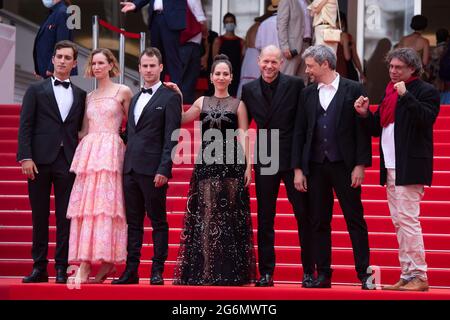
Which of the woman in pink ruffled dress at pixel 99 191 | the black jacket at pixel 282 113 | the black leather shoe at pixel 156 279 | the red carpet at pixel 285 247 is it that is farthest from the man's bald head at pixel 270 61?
the black leather shoe at pixel 156 279

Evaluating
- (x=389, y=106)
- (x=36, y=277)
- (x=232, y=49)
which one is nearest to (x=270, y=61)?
(x=389, y=106)

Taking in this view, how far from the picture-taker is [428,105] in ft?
27.6

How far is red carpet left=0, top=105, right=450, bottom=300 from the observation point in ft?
27.5

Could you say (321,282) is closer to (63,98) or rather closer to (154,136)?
(154,136)

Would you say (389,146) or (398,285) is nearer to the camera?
(398,285)

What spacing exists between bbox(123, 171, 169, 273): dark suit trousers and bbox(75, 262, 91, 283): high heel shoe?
0.37 meters

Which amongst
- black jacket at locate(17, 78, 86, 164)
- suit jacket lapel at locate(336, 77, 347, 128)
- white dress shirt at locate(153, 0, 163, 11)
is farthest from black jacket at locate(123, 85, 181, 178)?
white dress shirt at locate(153, 0, 163, 11)

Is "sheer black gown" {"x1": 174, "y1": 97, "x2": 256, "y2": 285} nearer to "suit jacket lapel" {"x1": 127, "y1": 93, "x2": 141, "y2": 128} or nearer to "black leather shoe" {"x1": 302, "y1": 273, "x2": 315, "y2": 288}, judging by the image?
"black leather shoe" {"x1": 302, "y1": 273, "x2": 315, "y2": 288}

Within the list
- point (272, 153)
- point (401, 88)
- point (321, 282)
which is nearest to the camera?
point (401, 88)

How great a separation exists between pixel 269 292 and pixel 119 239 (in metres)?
1.43

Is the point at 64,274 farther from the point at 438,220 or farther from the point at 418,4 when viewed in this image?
the point at 418,4

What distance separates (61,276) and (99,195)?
0.74 metres

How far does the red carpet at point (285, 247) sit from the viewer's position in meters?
8.37

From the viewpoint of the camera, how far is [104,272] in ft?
29.7
